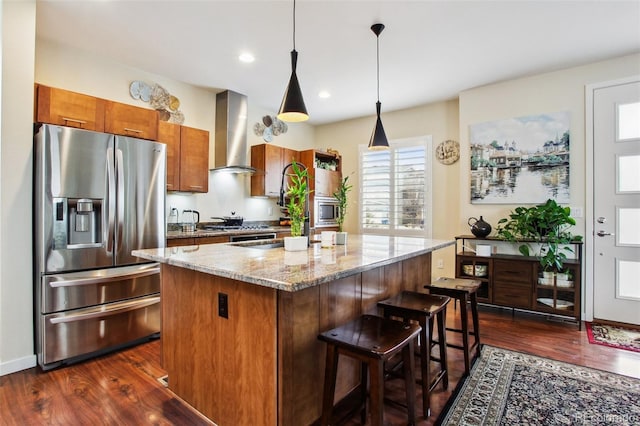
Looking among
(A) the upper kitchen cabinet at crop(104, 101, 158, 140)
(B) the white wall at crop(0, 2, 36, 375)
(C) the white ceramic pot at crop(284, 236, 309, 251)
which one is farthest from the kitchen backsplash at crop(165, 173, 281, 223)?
(C) the white ceramic pot at crop(284, 236, 309, 251)

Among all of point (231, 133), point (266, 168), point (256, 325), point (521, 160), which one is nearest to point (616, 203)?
point (521, 160)

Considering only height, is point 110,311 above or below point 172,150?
below

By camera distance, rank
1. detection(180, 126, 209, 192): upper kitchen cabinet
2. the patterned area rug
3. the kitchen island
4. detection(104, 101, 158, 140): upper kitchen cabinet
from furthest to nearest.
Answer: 1. detection(180, 126, 209, 192): upper kitchen cabinet
2. detection(104, 101, 158, 140): upper kitchen cabinet
3. the patterned area rug
4. the kitchen island

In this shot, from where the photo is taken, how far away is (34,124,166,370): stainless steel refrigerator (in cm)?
248

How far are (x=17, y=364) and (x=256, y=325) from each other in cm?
225

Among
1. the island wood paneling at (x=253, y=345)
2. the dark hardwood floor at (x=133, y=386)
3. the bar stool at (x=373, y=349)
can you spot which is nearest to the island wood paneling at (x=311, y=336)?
the island wood paneling at (x=253, y=345)

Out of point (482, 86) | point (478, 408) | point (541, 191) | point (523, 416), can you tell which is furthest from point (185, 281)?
point (482, 86)

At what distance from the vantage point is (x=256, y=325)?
154 centimetres

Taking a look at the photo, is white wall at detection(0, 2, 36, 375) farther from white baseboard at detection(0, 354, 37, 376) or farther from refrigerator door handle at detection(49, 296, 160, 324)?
refrigerator door handle at detection(49, 296, 160, 324)

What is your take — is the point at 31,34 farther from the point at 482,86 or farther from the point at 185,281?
the point at 482,86

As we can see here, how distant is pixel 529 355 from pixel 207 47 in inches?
160

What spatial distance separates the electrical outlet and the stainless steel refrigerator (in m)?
1.62

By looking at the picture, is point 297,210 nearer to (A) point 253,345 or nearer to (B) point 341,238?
(B) point 341,238

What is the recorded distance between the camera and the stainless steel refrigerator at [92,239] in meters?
2.48
